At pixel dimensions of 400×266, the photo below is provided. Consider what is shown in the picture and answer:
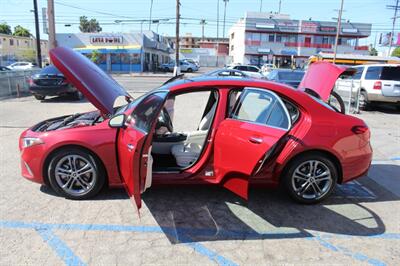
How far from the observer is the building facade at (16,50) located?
172 ft

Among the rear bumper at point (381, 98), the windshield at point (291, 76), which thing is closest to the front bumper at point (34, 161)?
the rear bumper at point (381, 98)

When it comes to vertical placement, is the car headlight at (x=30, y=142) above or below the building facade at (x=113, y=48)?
below

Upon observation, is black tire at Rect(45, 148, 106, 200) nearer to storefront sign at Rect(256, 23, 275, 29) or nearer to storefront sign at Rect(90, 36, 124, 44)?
storefront sign at Rect(90, 36, 124, 44)

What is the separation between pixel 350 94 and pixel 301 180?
9027 millimetres

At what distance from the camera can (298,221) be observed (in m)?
3.80

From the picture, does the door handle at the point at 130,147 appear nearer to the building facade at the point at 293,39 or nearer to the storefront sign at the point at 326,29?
the building facade at the point at 293,39

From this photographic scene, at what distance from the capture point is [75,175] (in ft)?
13.4

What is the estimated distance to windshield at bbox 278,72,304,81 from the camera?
46.8 feet

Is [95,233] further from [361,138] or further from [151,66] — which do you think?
[151,66]

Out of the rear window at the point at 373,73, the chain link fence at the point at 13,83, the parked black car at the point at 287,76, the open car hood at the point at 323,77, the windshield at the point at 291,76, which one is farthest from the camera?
the chain link fence at the point at 13,83

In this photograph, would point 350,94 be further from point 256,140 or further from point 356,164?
point 256,140

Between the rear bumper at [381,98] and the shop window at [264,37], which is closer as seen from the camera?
the rear bumper at [381,98]

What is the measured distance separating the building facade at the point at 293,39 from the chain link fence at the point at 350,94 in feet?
159

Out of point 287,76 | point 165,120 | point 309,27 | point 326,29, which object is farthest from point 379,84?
point 326,29
